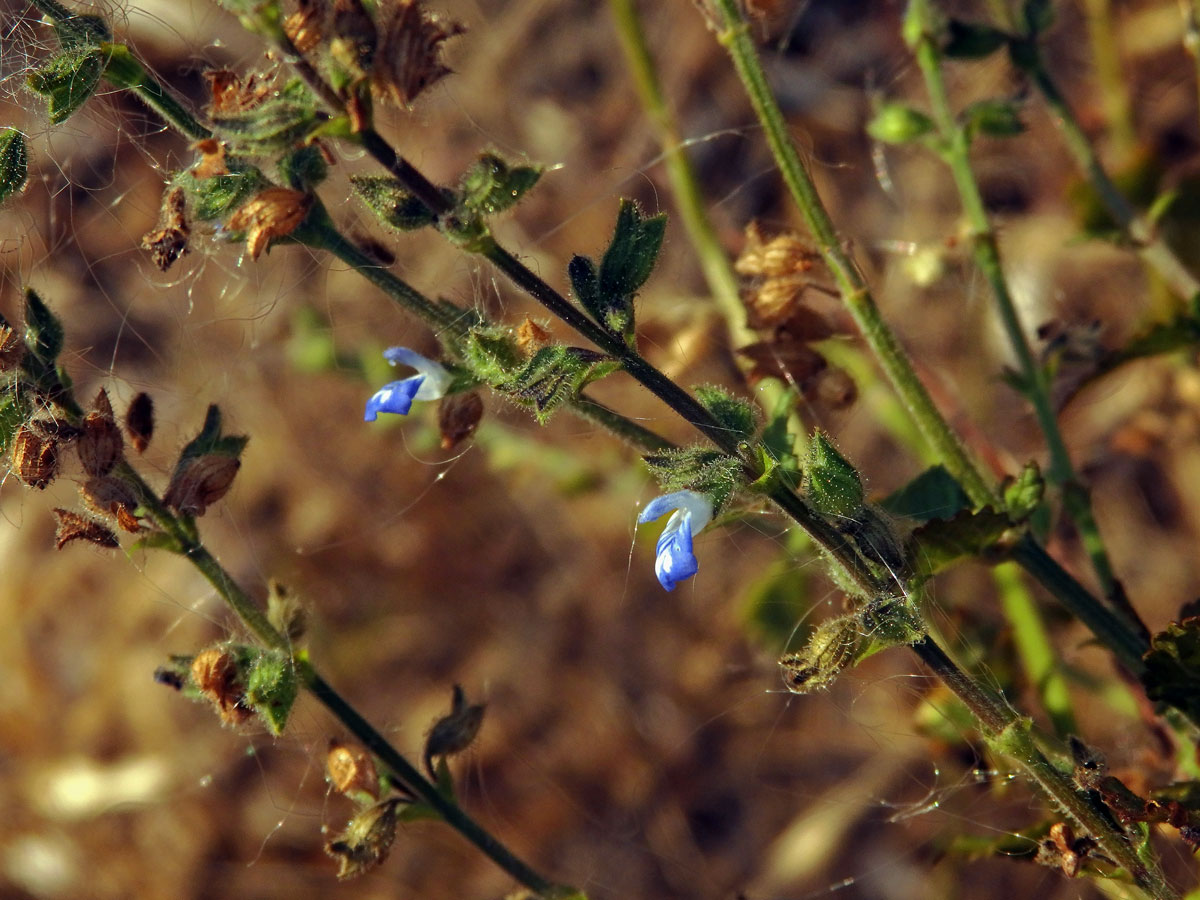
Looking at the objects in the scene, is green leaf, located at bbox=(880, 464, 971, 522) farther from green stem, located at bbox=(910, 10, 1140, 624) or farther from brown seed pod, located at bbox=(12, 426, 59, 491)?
brown seed pod, located at bbox=(12, 426, 59, 491)

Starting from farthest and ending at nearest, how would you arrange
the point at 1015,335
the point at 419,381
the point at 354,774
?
the point at 1015,335 → the point at 354,774 → the point at 419,381

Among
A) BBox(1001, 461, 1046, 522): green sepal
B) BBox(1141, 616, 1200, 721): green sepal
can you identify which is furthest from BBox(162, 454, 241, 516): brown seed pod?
BBox(1141, 616, 1200, 721): green sepal

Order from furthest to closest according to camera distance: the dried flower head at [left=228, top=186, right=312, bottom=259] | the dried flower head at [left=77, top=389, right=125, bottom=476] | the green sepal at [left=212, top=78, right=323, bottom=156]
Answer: the dried flower head at [left=77, top=389, right=125, bottom=476] → the dried flower head at [left=228, top=186, right=312, bottom=259] → the green sepal at [left=212, top=78, right=323, bottom=156]

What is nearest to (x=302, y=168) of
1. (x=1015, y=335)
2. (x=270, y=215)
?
(x=270, y=215)

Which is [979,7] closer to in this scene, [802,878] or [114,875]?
[802,878]

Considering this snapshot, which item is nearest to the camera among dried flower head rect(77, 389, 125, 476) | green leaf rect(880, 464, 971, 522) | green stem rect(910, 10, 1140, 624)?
dried flower head rect(77, 389, 125, 476)

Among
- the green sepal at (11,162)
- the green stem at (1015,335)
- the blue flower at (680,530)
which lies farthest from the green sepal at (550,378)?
the green stem at (1015,335)

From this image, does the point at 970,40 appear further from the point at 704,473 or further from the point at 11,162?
the point at 11,162
